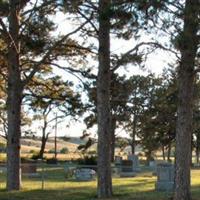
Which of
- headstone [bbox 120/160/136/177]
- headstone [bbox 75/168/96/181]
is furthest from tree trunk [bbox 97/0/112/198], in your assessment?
headstone [bbox 120/160/136/177]

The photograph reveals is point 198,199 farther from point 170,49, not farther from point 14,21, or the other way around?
point 14,21

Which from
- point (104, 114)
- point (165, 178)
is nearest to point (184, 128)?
point (104, 114)

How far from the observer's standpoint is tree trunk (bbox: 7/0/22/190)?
2570cm

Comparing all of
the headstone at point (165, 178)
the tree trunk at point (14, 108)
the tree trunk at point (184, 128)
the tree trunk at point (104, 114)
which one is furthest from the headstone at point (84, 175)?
the tree trunk at point (184, 128)

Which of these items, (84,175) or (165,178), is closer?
(165,178)

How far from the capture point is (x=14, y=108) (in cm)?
2569

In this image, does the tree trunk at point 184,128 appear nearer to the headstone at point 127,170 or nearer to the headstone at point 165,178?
the headstone at point 165,178

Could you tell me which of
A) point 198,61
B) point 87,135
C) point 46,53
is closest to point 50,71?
point 46,53

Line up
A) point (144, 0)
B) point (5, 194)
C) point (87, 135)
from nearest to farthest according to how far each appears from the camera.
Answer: point (144, 0)
point (5, 194)
point (87, 135)

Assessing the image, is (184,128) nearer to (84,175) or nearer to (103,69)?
(103,69)

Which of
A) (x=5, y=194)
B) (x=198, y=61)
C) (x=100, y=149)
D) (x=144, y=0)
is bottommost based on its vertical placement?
(x=5, y=194)

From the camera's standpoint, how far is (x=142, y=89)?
88.0 feet

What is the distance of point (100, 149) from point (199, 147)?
6096 centimetres

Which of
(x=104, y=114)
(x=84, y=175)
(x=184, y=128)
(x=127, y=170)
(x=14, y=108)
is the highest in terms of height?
(x=14, y=108)
